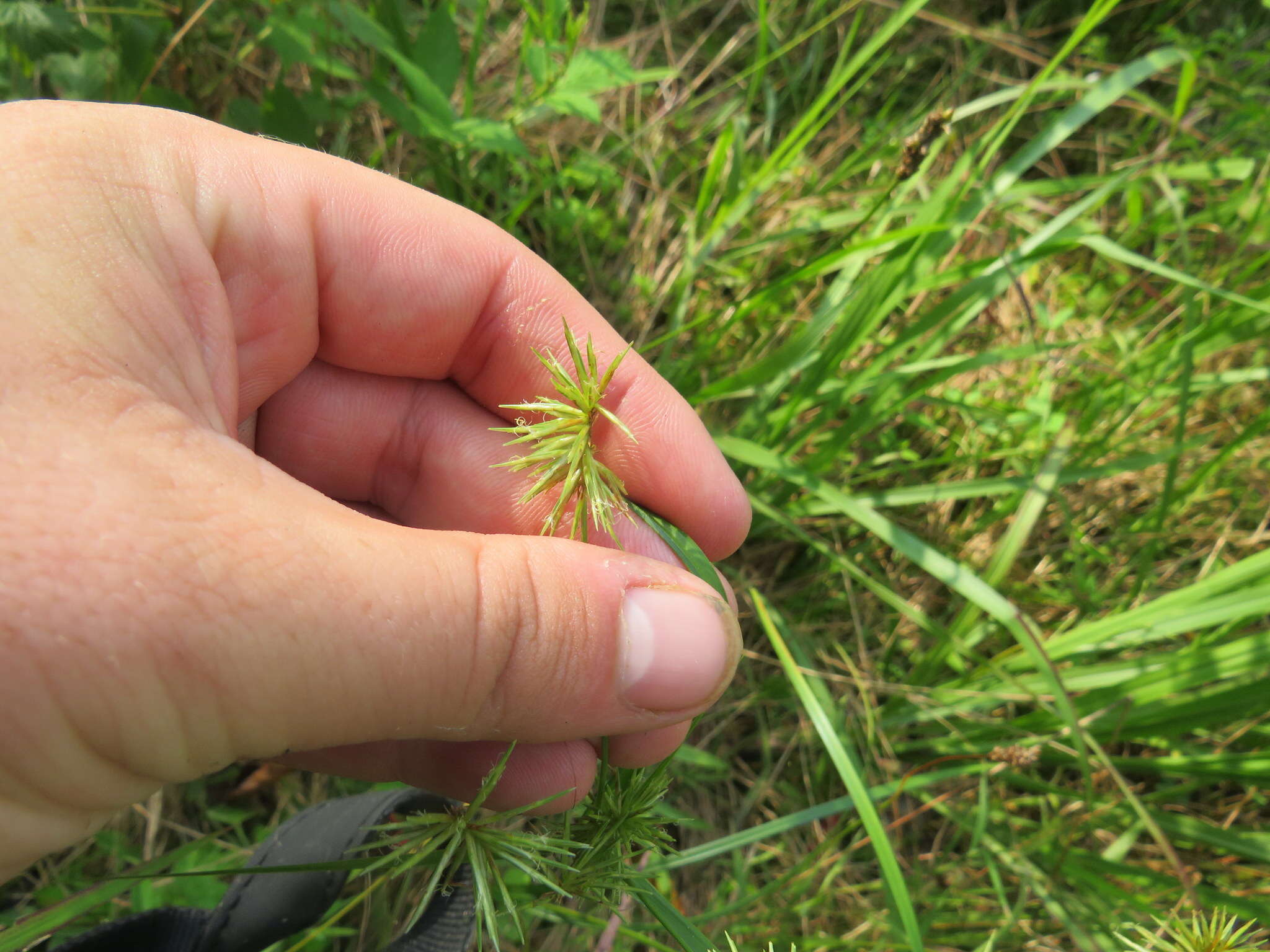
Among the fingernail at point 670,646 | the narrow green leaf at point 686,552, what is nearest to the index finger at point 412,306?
the narrow green leaf at point 686,552

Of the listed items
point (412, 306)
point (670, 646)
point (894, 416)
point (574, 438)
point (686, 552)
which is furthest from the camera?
point (894, 416)

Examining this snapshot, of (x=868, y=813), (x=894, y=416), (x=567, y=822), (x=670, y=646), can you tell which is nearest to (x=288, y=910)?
(x=567, y=822)

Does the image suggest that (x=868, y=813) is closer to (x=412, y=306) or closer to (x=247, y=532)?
(x=247, y=532)

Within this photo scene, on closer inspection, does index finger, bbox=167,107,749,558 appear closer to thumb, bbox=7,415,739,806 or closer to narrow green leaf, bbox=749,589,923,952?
narrow green leaf, bbox=749,589,923,952

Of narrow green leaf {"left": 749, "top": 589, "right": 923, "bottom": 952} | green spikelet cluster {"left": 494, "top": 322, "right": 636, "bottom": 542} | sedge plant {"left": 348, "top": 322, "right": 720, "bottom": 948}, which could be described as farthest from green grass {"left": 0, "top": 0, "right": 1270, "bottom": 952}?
green spikelet cluster {"left": 494, "top": 322, "right": 636, "bottom": 542}

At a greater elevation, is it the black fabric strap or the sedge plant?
the sedge plant

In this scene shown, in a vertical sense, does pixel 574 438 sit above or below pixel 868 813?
above

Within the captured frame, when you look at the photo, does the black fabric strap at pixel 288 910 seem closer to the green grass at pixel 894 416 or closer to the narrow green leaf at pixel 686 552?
the green grass at pixel 894 416

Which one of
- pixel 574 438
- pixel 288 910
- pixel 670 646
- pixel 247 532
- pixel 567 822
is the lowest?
pixel 288 910
